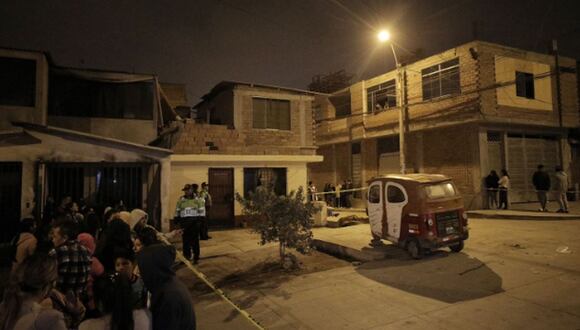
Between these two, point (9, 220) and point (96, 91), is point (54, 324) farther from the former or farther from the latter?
point (96, 91)

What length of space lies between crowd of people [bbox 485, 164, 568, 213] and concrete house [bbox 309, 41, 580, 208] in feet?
1.63

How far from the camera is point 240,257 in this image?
8945 millimetres

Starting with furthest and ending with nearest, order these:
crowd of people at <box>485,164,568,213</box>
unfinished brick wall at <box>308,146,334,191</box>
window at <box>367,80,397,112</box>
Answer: unfinished brick wall at <box>308,146,334,191</box> < window at <box>367,80,397,112</box> < crowd of people at <box>485,164,568,213</box>

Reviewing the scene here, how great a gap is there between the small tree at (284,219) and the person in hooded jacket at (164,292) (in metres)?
4.97

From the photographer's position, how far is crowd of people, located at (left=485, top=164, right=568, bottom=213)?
13070 mm

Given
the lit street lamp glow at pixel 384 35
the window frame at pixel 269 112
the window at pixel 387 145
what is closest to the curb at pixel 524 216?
the window at pixel 387 145

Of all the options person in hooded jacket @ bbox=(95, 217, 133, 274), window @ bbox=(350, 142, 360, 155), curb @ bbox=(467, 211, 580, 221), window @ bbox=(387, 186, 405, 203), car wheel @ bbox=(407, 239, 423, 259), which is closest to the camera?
person in hooded jacket @ bbox=(95, 217, 133, 274)

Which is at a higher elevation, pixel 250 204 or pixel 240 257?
pixel 250 204

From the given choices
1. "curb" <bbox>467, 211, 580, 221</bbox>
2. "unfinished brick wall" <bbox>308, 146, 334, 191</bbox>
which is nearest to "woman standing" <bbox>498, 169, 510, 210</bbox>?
"curb" <bbox>467, 211, 580, 221</bbox>

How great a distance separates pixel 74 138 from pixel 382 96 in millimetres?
17679

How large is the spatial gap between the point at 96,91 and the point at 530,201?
69.8 feet

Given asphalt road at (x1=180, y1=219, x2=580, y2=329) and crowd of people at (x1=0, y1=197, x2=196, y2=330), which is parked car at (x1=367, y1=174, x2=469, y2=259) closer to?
asphalt road at (x1=180, y1=219, x2=580, y2=329)

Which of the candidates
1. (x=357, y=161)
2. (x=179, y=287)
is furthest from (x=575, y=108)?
(x=179, y=287)

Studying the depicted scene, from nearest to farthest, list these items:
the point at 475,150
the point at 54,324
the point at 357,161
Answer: the point at 54,324, the point at 475,150, the point at 357,161
